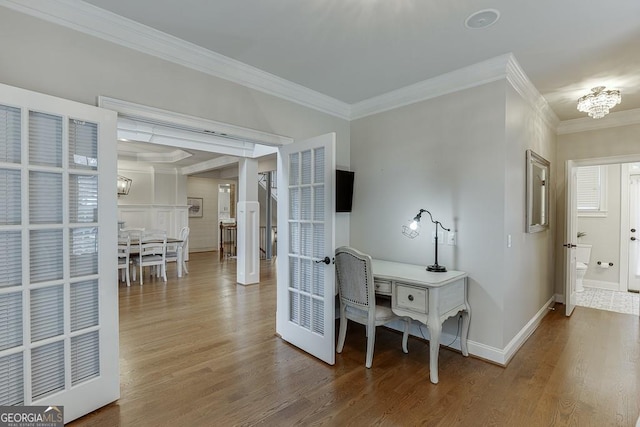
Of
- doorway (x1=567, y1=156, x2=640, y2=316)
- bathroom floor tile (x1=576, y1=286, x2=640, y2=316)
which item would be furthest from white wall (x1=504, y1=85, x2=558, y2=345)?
doorway (x1=567, y1=156, x2=640, y2=316)

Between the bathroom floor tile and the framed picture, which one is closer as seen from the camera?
the bathroom floor tile

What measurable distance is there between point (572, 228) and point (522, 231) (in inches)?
65.3

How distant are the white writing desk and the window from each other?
4190mm

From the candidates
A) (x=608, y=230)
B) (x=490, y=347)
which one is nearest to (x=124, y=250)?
(x=490, y=347)

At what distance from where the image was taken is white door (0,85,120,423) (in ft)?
5.79

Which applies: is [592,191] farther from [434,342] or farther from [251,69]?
[251,69]

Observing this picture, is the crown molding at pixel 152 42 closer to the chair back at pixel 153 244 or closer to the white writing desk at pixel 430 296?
the white writing desk at pixel 430 296

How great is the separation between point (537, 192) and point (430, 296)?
83.3 inches

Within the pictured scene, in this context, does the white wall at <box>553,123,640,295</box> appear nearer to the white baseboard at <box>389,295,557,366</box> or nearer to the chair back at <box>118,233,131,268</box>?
the white baseboard at <box>389,295,557,366</box>

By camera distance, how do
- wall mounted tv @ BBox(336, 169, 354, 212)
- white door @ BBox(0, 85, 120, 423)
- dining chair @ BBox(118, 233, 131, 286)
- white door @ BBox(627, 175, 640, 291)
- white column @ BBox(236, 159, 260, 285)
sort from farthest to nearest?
white column @ BBox(236, 159, 260, 285) < dining chair @ BBox(118, 233, 131, 286) < white door @ BBox(627, 175, 640, 291) < wall mounted tv @ BBox(336, 169, 354, 212) < white door @ BBox(0, 85, 120, 423)

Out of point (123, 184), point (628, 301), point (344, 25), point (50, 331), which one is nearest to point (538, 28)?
point (344, 25)

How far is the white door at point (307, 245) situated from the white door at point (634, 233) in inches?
214

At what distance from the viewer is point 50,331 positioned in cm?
191

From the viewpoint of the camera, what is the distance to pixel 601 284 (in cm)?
534
